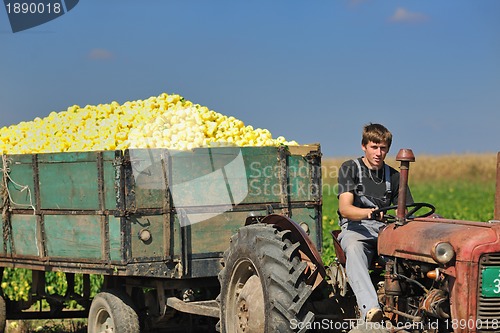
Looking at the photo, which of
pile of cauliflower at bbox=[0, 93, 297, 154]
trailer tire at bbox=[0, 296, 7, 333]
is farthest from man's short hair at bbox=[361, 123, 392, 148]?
trailer tire at bbox=[0, 296, 7, 333]

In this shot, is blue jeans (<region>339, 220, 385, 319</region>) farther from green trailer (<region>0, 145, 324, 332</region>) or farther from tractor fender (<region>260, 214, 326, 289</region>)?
green trailer (<region>0, 145, 324, 332</region>)

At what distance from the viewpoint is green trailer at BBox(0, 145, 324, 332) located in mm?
7242

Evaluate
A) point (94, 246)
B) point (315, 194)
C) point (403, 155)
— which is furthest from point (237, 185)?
point (403, 155)

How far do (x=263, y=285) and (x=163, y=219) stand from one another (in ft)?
5.34

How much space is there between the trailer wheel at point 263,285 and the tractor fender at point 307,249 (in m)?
0.09

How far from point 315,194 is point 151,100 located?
2145 millimetres

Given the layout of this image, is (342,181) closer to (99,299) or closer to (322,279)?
(322,279)

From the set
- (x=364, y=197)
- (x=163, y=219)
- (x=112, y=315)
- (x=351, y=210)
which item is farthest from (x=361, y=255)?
(x=112, y=315)

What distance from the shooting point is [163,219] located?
7359mm

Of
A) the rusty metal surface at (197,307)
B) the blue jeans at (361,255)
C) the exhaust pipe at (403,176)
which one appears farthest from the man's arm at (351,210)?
A: the rusty metal surface at (197,307)

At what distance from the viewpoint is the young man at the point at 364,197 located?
601cm

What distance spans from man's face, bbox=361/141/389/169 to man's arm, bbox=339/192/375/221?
34 cm

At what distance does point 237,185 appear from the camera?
7648 millimetres

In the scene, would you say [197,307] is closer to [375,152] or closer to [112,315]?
[112,315]
